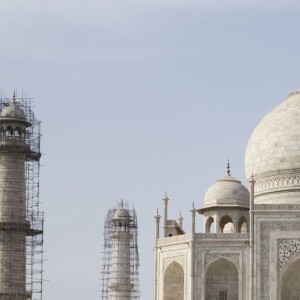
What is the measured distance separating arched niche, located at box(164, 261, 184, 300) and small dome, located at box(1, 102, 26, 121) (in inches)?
269

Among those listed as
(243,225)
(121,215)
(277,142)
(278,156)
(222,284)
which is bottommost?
(222,284)

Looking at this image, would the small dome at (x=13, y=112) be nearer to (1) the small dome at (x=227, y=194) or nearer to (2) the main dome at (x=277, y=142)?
(1) the small dome at (x=227, y=194)

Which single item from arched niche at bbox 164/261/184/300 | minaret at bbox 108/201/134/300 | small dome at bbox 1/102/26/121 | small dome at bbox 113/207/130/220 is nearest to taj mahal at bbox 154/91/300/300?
arched niche at bbox 164/261/184/300

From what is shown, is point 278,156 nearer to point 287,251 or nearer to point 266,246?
point 266,246

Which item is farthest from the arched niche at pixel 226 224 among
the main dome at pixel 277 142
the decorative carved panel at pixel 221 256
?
the decorative carved panel at pixel 221 256

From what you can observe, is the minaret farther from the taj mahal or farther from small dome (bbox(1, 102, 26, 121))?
small dome (bbox(1, 102, 26, 121))

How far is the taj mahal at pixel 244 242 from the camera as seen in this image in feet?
104

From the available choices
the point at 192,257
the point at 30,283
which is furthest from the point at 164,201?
the point at 30,283

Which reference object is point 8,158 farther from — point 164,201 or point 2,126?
point 164,201

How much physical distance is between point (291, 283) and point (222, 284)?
7.02 feet

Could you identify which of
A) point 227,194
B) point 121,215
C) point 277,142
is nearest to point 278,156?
point 277,142

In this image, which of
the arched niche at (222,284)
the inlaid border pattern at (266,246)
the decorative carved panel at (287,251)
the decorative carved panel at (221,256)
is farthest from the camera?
the arched niche at (222,284)

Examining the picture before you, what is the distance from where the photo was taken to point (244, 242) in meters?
32.0

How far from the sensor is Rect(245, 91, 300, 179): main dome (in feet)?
113
